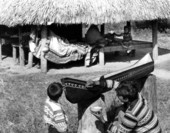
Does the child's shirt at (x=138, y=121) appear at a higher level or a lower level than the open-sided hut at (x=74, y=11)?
lower

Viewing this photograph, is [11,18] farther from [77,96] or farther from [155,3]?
[77,96]

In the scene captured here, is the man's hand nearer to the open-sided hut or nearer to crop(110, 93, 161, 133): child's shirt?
crop(110, 93, 161, 133): child's shirt

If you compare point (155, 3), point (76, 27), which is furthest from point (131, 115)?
point (76, 27)

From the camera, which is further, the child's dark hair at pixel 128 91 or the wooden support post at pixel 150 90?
the wooden support post at pixel 150 90

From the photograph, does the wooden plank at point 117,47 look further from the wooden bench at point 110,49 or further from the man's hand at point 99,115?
the man's hand at point 99,115

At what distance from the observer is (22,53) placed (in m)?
11.7

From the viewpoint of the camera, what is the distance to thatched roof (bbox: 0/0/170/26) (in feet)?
34.5

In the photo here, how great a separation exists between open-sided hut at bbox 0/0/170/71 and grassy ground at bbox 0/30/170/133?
1572 millimetres

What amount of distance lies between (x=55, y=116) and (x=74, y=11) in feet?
21.8

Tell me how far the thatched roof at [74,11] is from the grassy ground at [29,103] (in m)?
1.58

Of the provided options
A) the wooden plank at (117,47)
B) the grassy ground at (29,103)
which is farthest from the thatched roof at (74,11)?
the grassy ground at (29,103)

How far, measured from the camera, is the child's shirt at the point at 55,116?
4.30 m

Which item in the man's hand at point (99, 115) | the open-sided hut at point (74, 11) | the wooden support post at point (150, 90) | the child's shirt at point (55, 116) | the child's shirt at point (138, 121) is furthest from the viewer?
the open-sided hut at point (74, 11)

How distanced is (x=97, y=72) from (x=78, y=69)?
0.71 m
